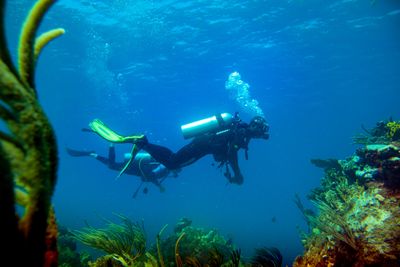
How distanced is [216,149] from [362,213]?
16.8 feet

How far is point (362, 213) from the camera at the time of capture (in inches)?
264

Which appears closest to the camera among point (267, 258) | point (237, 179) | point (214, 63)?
point (267, 258)

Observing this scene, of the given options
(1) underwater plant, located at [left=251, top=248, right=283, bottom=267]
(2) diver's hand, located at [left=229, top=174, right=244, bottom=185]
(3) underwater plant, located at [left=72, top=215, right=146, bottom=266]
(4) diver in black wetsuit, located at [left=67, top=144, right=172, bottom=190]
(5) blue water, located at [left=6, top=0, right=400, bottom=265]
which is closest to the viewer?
(1) underwater plant, located at [left=251, top=248, right=283, bottom=267]

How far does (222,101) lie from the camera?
148 feet

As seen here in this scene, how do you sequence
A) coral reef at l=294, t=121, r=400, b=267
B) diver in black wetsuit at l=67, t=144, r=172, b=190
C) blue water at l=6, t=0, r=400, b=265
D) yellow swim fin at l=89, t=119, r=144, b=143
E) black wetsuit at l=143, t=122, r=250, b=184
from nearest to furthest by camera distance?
1. coral reef at l=294, t=121, r=400, b=267
2. yellow swim fin at l=89, t=119, r=144, b=143
3. black wetsuit at l=143, t=122, r=250, b=184
4. diver in black wetsuit at l=67, t=144, r=172, b=190
5. blue water at l=6, t=0, r=400, b=265

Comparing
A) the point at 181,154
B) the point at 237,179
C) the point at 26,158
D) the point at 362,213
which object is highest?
the point at 26,158

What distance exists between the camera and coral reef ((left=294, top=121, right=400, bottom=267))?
534 cm

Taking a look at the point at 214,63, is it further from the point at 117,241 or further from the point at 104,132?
the point at 117,241

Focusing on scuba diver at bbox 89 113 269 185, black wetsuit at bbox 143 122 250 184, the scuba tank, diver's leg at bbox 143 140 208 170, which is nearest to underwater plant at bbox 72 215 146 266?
black wetsuit at bbox 143 122 250 184

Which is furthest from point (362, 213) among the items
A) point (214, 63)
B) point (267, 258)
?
point (214, 63)

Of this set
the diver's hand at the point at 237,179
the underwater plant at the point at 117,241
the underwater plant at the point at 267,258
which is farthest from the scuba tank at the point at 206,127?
the underwater plant at the point at 267,258

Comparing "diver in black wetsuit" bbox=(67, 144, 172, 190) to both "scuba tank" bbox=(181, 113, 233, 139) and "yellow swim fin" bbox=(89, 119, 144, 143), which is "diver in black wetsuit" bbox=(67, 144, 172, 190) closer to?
"scuba tank" bbox=(181, 113, 233, 139)

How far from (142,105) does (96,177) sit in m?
78.3

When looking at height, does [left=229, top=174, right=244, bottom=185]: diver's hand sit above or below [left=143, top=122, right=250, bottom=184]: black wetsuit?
below
